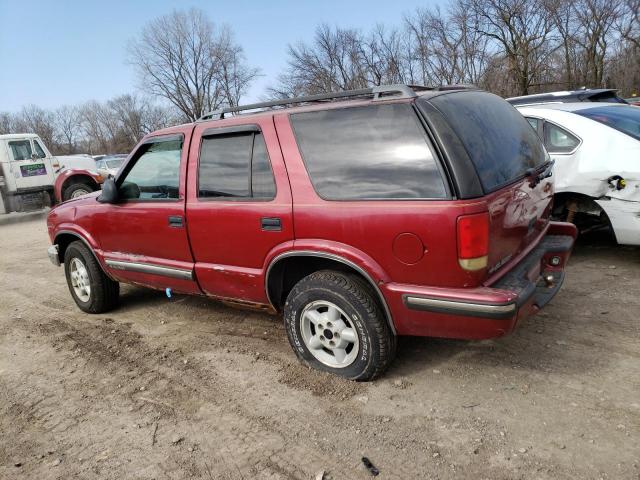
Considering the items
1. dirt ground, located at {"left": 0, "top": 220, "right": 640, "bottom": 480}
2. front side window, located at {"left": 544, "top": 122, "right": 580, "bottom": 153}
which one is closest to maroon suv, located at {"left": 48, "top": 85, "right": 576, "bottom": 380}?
dirt ground, located at {"left": 0, "top": 220, "right": 640, "bottom": 480}

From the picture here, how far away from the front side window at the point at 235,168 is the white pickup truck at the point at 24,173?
40.5 feet

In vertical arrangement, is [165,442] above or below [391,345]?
below

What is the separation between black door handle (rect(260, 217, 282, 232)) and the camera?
10.5ft

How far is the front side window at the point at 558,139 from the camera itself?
498 centimetres

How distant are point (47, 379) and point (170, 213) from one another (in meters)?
1.55

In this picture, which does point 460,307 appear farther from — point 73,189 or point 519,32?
point 519,32

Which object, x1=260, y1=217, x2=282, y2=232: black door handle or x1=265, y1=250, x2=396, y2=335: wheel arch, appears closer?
x1=265, y1=250, x2=396, y2=335: wheel arch

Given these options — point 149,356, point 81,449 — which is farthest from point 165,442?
point 149,356

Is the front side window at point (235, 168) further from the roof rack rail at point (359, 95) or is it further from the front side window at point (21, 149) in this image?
the front side window at point (21, 149)

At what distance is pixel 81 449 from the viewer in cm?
280

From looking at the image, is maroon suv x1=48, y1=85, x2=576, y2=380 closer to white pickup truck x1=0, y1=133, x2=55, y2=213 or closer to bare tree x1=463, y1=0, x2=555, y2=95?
white pickup truck x1=0, y1=133, x2=55, y2=213

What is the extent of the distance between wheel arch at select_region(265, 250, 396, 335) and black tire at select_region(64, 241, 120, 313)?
221 cm

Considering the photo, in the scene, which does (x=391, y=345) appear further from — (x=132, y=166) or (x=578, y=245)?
(x=578, y=245)

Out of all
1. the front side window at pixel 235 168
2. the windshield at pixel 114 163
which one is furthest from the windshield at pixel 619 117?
the windshield at pixel 114 163
